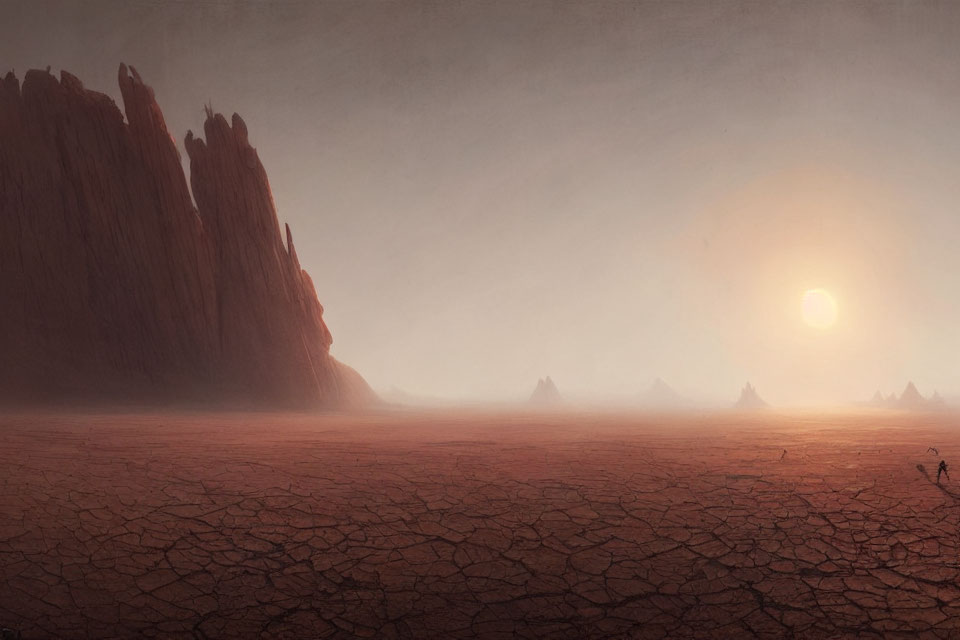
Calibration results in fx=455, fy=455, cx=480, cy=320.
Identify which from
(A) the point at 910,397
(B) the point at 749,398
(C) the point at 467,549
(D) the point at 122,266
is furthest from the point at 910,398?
(D) the point at 122,266

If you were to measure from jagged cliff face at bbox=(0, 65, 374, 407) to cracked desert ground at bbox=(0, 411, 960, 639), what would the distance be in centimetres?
1393

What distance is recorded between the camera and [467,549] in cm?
516

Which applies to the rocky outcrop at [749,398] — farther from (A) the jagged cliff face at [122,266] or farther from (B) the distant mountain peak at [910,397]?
(A) the jagged cliff face at [122,266]

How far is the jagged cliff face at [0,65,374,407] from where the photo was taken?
1969 cm

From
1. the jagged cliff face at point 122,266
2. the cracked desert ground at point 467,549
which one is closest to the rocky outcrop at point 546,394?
the jagged cliff face at point 122,266

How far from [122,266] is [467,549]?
77.0 ft

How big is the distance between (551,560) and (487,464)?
11.9 ft

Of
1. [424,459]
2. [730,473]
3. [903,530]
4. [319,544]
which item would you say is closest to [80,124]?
[424,459]

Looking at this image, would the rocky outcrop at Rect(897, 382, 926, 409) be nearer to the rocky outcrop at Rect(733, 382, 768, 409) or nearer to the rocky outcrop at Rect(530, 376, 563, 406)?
the rocky outcrop at Rect(733, 382, 768, 409)

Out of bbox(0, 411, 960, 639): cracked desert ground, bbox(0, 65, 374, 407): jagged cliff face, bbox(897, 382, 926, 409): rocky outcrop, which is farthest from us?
bbox(897, 382, 926, 409): rocky outcrop

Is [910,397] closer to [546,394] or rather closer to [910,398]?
[910,398]

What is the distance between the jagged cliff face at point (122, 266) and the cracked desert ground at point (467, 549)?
45.7 ft

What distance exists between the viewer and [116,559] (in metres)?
4.80

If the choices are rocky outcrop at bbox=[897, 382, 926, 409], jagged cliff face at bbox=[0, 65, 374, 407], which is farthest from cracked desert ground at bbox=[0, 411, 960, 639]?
rocky outcrop at bbox=[897, 382, 926, 409]
